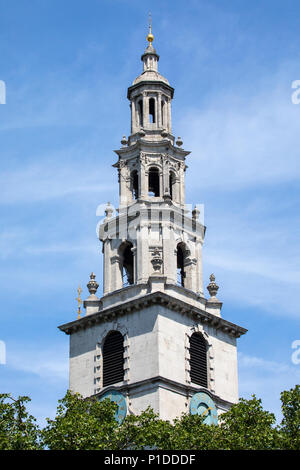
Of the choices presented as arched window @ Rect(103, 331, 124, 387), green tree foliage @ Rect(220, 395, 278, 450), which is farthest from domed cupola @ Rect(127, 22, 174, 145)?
green tree foliage @ Rect(220, 395, 278, 450)

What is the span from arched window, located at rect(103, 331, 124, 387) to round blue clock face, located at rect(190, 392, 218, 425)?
539 cm

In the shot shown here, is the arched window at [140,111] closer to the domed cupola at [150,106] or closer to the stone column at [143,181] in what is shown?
the domed cupola at [150,106]

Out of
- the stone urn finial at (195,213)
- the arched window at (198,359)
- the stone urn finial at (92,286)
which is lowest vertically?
the arched window at (198,359)

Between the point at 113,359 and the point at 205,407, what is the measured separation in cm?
741

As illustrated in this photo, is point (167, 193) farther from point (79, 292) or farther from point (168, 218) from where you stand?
point (79, 292)

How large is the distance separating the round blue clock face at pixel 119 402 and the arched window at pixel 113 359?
3.91 feet

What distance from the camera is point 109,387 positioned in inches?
2822

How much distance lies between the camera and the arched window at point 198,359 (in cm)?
7306

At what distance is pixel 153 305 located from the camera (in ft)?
237

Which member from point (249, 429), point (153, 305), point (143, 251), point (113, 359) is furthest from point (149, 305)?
point (249, 429)

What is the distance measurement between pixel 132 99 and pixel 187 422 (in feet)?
109

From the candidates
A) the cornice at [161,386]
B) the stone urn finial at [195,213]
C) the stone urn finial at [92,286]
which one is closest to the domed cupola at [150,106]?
the stone urn finial at [195,213]

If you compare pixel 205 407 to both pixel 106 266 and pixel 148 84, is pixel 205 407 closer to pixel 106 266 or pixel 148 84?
pixel 106 266
